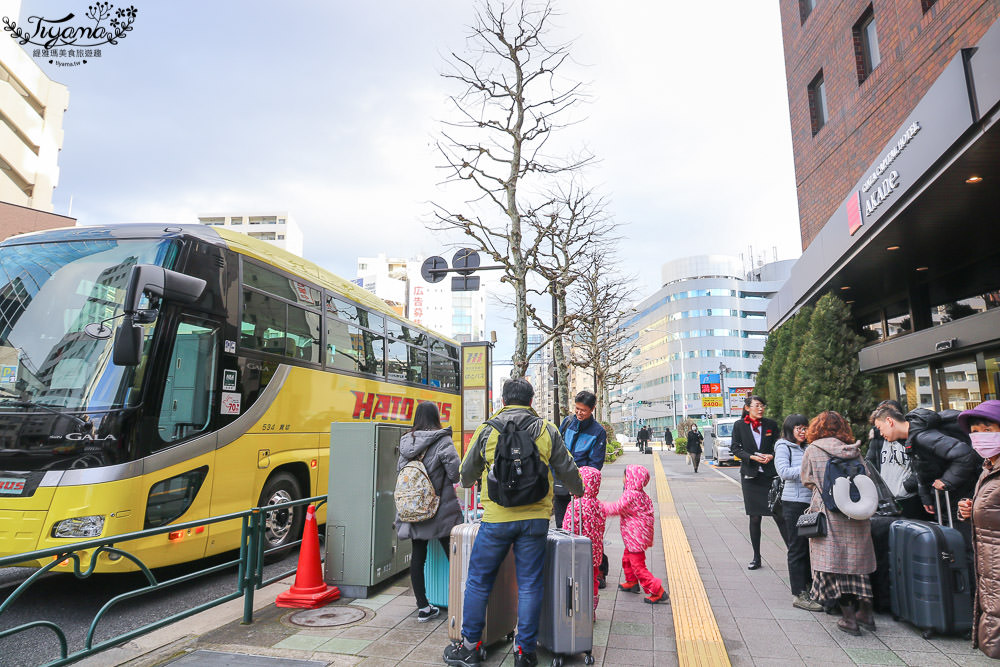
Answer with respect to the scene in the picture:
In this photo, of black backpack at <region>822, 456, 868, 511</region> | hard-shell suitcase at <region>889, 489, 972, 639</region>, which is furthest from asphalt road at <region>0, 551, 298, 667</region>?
hard-shell suitcase at <region>889, 489, 972, 639</region>

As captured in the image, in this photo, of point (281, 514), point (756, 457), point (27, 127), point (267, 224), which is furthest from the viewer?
point (267, 224)

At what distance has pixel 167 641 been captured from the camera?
4.11 meters

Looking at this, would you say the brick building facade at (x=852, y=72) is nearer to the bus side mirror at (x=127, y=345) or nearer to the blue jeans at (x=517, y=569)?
the blue jeans at (x=517, y=569)

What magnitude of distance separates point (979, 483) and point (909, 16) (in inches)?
368

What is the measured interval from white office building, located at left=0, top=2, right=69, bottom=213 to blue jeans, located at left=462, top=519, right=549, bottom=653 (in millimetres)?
33720

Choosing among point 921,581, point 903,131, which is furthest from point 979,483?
point 903,131

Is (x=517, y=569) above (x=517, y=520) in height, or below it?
below

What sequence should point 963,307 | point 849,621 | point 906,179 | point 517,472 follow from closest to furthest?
point 517,472, point 849,621, point 906,179, point 963,307

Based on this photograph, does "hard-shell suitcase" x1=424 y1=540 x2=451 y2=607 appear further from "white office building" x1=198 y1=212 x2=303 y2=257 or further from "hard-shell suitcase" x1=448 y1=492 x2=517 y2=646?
"white office building" x1=198 y1=212 x2=303 y2=257

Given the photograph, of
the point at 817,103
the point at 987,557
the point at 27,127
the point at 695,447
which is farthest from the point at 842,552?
the point at 27,127

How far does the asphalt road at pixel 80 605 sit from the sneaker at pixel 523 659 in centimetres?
321

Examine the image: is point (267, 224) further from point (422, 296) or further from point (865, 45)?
point (865, 45)

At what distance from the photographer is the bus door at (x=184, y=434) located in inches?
205

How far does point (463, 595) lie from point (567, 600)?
0.66 meters
